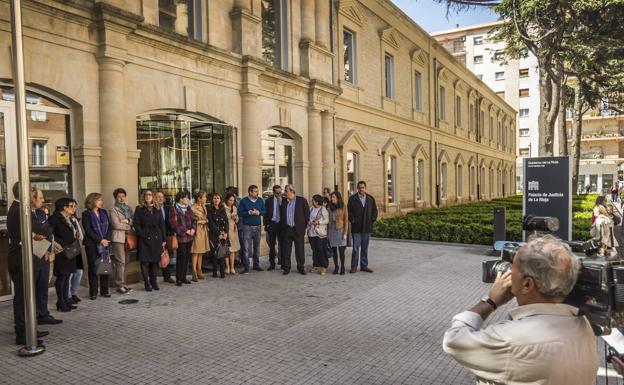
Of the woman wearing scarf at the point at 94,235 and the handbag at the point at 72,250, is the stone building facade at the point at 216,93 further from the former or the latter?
the handbag at the point at 72,250

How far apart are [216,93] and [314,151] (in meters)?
4.57

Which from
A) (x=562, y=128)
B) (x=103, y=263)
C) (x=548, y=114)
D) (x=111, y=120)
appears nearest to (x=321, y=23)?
(x=111, y=120)

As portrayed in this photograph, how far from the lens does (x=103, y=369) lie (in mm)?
4684

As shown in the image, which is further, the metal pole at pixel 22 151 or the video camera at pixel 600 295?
the metal pole at pixel 22 151

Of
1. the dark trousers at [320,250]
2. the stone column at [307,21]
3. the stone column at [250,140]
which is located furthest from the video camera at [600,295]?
the stone column at [307,21]

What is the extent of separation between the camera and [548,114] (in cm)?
1905

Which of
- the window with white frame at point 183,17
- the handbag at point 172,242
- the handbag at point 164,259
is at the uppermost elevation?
the window with white frame at point 183,17

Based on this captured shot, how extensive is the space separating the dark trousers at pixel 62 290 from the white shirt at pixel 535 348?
645cm

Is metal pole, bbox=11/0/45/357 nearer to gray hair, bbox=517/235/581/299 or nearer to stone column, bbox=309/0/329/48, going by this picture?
gray hair, bbox=517/235/581/299

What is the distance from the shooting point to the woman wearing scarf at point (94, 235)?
745cm

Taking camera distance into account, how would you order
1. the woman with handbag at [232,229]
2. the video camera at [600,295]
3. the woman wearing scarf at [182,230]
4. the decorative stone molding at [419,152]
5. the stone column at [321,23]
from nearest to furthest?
the video camera at [600,295] → the woman wearing scarf at [182,230] → the woman with handbag at [232,229] → the stone column at [321,23] → the decorative stone molding at [419,152]

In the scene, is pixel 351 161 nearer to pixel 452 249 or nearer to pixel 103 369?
pixel 452 249

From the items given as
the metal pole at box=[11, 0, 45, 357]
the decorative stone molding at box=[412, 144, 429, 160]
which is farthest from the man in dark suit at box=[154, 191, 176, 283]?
the decorative stone molding at box=[412, 144, 429, 160]

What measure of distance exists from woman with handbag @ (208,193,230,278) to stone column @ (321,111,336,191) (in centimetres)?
642
